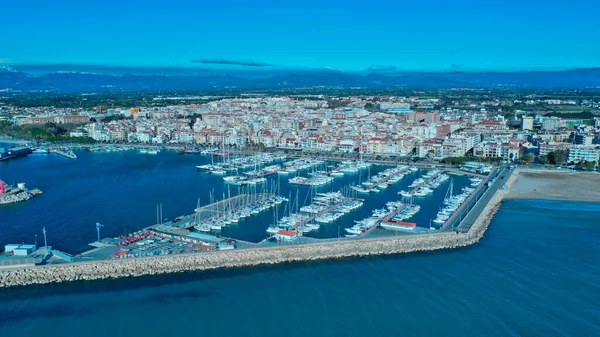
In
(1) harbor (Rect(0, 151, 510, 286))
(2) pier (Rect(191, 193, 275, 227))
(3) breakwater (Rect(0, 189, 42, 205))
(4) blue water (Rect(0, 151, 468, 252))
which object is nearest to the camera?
(1) harbor (Rect(0, 151, 510, 286))

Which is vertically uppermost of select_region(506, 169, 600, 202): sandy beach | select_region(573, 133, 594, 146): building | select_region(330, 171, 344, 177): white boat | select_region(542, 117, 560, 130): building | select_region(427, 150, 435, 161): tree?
select_region(542, 117, 560, 130): building

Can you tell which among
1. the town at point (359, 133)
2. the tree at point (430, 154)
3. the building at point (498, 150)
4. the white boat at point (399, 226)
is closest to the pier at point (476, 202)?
the white boat at point (399, 226)

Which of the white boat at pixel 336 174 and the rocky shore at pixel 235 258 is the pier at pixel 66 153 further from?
the rocky shore at pixel 235 258

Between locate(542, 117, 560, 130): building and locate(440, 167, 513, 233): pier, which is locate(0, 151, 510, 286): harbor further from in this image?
locate(542, 117, 560, 130): building

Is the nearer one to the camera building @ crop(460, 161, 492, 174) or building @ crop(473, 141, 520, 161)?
building @ crop(460, 161, 492, 174)

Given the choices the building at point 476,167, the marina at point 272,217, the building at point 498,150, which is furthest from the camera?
the building at point 498,150

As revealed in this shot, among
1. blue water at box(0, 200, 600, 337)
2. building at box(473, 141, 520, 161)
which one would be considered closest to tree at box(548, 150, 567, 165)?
building at box(473, 141, 520, 161)

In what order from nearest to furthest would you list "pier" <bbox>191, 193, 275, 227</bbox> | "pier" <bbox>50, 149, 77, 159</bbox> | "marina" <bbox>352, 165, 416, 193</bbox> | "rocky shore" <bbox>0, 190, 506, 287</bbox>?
"rocky shore" <bbox>0, 190, 506, 287</bbox>, "pier" <bbox>191, 193, 275, 227</bbox>, "marina" <bbox>352, 165, 416, 193</bbox>, "pier" <bbox>50, 149, 77, 159</bbox>

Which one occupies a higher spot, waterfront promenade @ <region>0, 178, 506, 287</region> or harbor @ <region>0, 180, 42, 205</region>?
harbor @ <region>0, 180, 42, 205</region>
